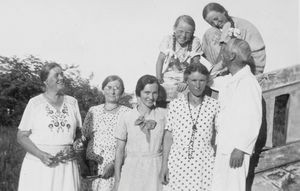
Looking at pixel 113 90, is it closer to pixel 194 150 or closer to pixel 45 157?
pixel 45 157

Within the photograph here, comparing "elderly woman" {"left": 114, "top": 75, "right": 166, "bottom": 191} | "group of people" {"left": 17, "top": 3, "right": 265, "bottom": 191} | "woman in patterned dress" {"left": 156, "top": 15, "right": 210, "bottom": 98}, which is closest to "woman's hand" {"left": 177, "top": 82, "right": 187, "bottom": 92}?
"group of people" {"left": 17, "top": 3, "right": 265, "bottom": 191}

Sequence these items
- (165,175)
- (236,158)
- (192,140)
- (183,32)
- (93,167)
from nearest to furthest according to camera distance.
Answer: (236,158) → (192,140) → (165,175) → (183,32) → (93,167)

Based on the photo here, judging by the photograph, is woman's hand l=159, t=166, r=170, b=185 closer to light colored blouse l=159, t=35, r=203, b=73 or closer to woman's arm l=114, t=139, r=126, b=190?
woman's arm l=114, t=139, r=126, b=190

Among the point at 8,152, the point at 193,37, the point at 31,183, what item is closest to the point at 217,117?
the point at 193,37

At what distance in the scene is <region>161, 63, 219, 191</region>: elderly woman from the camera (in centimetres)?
418

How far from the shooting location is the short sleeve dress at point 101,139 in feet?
16.7

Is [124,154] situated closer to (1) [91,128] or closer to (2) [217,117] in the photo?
(1) [91,128]

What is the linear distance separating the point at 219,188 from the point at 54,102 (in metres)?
1.91

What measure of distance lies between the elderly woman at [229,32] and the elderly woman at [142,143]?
905 millimetres

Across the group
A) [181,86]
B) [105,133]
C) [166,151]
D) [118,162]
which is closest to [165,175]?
[166,151]

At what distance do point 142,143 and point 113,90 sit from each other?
952 millimetres

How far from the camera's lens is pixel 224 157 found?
3.97m

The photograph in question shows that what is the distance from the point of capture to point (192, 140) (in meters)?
4.18

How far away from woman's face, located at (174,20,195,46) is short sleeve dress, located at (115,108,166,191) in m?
1.02
